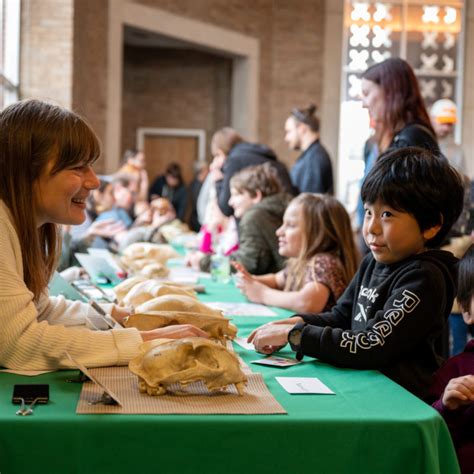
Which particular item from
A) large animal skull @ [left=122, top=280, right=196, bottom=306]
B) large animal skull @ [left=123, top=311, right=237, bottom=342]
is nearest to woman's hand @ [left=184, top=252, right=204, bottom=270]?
large animal skull @ [left=122, top=280, right=196, bottom=306]

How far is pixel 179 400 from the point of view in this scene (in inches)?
75.9

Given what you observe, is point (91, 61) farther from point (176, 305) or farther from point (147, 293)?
point (176, 305)

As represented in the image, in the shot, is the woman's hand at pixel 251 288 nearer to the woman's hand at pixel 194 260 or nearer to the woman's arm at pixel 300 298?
the woman's arm at pixel 300 298

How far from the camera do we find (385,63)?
4457mm

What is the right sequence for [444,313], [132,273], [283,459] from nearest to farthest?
[283,459] < [444,313] < [132,273]

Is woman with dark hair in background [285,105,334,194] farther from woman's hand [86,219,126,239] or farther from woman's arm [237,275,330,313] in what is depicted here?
woman's arm [237,275,330,313]

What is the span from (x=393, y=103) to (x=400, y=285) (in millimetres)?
2020

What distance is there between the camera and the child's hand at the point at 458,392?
87.6 inches

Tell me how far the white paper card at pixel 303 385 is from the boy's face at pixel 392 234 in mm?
569

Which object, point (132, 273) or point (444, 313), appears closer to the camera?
point (444, 313)

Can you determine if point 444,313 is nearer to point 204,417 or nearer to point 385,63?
→ point 204,417

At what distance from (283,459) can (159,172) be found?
58.0 ft

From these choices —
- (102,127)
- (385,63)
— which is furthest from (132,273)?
(102,127)

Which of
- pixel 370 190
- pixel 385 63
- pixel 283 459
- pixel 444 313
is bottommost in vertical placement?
pixel 283 459
